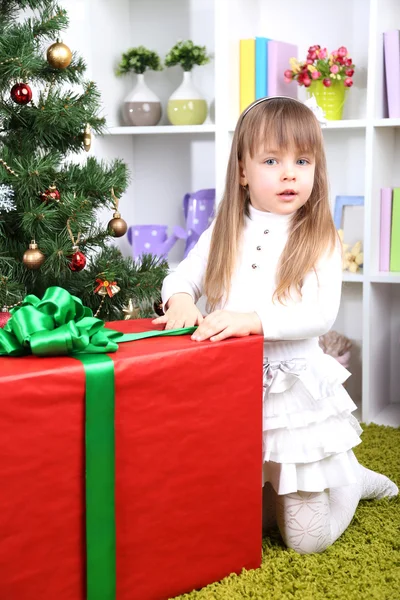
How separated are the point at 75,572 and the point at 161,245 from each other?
4.86 feet

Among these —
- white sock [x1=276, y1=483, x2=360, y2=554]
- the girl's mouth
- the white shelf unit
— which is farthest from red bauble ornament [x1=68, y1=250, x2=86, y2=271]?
the white shelf unit

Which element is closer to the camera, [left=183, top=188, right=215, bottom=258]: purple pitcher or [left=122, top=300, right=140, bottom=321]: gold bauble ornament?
[left=122, top=300, right=140, bottom=321]: gold bauble ornament

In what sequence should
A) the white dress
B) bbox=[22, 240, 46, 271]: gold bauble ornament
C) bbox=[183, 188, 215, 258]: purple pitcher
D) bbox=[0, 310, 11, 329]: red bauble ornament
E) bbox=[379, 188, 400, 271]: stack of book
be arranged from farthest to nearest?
bbox=[183, 188, 215, 258]: purple pitcher → bbox=[379, 188, 400, 271]: stack of book → bbox=[22, 240, 46, 271]: gold bauble ornament → bbox=[0, 310, 11, 329]: red bauble ornament → the white dress

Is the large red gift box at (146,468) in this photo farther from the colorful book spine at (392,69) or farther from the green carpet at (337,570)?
the colorful book spine at (392,69)

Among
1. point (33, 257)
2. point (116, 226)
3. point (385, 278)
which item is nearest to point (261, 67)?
point (385, 278)

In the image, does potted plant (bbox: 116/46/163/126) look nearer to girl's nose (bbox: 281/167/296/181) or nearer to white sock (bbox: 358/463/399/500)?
girl's nose (bbox: 281/167/296/181)

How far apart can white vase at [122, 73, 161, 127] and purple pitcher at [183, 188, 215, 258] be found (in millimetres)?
284

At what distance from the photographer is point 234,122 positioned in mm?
2232

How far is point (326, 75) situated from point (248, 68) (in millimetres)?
239

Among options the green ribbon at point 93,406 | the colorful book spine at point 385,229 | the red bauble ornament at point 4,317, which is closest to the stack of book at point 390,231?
the colorful book spine at point 385,229

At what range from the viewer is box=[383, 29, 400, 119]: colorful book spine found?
81.0 inches

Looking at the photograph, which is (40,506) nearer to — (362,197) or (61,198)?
(61,198)

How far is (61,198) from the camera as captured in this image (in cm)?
156

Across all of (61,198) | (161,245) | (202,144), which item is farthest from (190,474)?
(202,144)
